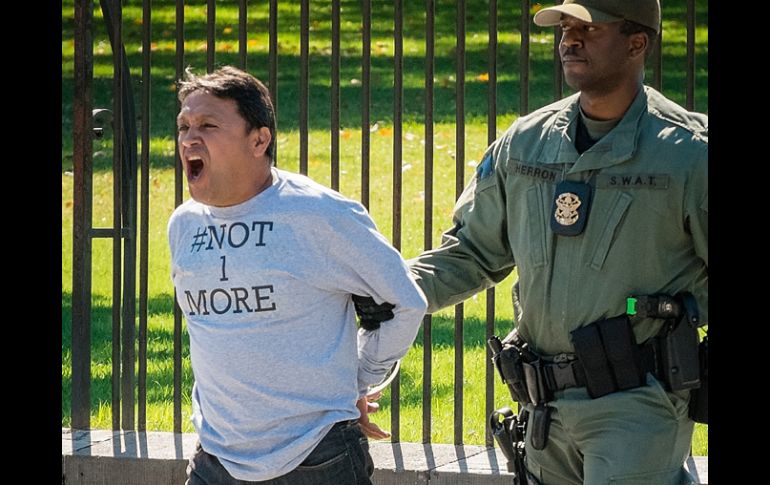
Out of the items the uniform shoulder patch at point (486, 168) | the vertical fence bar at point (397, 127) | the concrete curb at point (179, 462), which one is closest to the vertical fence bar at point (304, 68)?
the vertical fence bar at point (397, 127)

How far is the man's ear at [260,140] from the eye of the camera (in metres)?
4.13

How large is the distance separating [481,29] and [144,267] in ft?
29.5

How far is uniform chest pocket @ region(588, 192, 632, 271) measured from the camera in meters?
4.12

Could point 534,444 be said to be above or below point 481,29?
below

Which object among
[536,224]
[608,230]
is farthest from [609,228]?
[536,224]

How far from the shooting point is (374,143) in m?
11.9

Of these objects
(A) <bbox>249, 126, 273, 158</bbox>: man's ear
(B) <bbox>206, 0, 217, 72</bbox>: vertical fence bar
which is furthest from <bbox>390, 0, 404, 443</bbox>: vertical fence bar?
(A) <bbox>249, 126, 273, 158</bbox>: man's ear

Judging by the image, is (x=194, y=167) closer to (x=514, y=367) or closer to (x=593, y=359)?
(x=514, y=367)

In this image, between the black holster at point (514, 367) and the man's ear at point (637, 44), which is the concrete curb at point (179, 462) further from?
the man's ear at point (637, 44)

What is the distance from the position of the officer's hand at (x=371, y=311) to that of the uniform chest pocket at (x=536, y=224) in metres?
0.48

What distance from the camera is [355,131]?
1230cm
